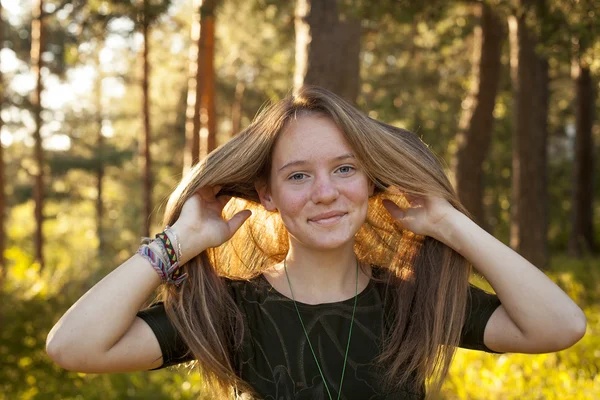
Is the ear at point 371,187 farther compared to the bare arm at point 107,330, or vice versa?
the ear at point 371,187

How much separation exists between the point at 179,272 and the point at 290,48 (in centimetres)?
1922

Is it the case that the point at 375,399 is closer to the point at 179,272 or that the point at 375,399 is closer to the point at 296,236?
the point at 296,236

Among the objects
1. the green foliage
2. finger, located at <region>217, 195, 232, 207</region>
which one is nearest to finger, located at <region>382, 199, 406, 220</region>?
finger, located at <region>217, 195, 232, 207</region>

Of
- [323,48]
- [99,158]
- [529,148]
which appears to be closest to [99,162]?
[99,158]

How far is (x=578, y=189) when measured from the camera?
17.5m

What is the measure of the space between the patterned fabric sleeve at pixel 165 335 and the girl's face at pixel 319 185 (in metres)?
0.52

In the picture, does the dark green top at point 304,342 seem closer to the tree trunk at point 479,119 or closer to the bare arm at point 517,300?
the bare arm at point 517,300

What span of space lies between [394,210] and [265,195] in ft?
1.60

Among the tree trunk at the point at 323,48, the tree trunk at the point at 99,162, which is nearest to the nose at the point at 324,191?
the tree trunk at the point at 323,48

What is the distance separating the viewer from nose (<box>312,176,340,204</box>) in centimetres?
252

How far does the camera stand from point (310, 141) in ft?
8.62

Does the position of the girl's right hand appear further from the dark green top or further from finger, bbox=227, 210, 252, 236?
the dark green top

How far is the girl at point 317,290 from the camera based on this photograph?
248 cm

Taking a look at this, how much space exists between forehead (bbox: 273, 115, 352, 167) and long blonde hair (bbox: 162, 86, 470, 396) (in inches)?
1.1
